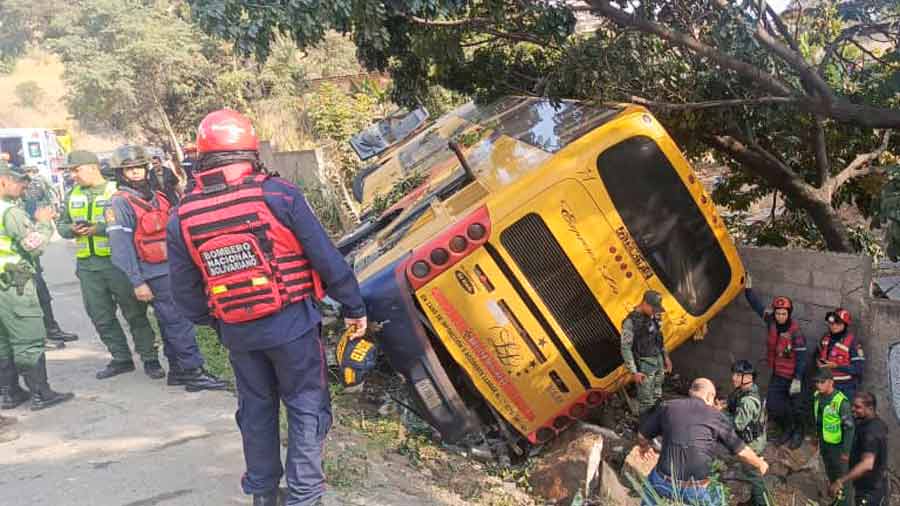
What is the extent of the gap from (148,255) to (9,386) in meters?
1.25

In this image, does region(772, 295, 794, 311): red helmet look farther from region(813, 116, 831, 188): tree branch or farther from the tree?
region(813, 116, 831, 188): tree branch

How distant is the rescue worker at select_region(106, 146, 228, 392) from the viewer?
15.2 ft

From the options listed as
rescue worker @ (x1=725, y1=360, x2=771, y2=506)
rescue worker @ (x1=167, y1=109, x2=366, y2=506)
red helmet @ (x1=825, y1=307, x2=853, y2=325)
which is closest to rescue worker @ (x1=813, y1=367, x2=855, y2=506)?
rescue worker @ (x1=725, y1=360, x2=771, y2=506)

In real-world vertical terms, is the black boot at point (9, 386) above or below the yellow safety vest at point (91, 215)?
below

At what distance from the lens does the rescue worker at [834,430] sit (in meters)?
4.39

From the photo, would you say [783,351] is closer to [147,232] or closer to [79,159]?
[147,232]

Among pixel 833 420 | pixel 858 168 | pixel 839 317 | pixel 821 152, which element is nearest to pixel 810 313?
pixel 839 317

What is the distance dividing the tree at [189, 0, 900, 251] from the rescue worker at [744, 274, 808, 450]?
1.03 meters

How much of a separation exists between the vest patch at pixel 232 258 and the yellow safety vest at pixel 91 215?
2619 millimetres

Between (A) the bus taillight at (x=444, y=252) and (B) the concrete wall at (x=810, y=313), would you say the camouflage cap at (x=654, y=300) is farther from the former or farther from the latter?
(B) the concrete wall at (x=810, y=313)

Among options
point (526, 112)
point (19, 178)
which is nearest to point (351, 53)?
point (526, 112)

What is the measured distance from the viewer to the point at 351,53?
23422mm

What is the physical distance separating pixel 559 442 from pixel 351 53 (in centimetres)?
2069

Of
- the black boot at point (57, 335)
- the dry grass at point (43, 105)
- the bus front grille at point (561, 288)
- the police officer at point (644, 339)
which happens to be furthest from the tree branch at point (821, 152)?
the dry grass at point (43, 105)
